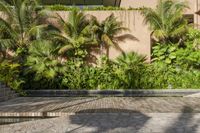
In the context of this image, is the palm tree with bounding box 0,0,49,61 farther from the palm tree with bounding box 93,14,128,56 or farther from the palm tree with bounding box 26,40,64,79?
the palm tree with bounding box 93,14,128,56

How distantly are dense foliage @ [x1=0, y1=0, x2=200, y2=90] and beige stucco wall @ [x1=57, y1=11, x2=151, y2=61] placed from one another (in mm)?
393

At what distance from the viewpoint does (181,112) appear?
1094cm

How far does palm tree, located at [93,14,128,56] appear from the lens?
69.7 ft

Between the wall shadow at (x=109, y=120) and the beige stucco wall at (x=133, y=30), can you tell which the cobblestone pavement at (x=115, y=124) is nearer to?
the wall shadow at (x=109, y=120)

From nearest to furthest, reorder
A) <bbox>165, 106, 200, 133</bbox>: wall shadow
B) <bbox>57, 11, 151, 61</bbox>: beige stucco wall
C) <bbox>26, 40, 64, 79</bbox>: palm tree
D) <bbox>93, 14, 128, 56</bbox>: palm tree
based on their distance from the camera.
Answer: <bbox>165, 106, 200, 133</bbox>: wall shadow, <bbox>26, 40, 64, 79</bbox>: palm tree, <bbox>93, 14, 128, 56</bbox>: palm tree, <bbox>57, 11, 151, 61</bbox>: beige stucco wall

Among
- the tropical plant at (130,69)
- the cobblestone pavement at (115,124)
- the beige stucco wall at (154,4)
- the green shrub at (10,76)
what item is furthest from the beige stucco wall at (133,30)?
the cobblestone pavement at (115,124)

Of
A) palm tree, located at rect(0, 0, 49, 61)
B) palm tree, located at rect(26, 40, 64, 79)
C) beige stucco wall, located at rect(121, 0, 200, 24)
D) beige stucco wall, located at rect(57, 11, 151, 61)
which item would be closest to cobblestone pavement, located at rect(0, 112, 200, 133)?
palm tree, located at rect(26, 40, 64, 79)

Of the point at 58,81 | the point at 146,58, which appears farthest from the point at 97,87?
the point at 146,58

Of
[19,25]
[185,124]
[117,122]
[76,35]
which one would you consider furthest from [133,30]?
[185,124]

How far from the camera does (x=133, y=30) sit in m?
22.1

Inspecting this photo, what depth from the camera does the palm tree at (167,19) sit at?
69.3 ft

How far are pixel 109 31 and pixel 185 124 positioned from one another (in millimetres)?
12785

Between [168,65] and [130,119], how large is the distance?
12066 mm

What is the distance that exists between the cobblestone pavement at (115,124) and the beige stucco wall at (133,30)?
38.1 feet
